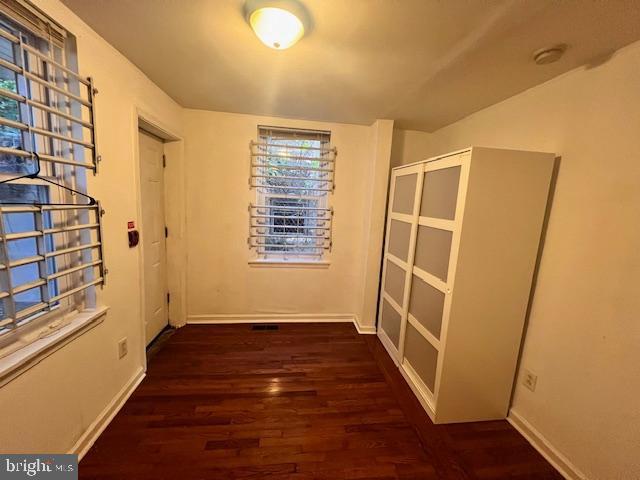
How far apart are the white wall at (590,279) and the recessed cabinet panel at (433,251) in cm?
59

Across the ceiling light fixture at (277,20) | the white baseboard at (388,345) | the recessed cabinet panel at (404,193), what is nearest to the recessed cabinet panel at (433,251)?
the recessed cabinet panel at (404,193)

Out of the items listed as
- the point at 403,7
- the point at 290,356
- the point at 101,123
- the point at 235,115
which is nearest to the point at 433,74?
the point at 403,7

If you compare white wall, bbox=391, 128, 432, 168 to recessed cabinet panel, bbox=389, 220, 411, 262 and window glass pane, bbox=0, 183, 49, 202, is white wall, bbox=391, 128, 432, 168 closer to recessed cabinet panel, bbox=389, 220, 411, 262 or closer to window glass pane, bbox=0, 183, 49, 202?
recessed cabinet panel, bbox=389, 220, 411, 262

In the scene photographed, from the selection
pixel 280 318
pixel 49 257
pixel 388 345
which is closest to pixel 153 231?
pixel 49 257

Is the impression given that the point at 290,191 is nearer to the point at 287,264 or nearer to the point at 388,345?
the point at 287,264

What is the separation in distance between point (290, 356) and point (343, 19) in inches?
94.2

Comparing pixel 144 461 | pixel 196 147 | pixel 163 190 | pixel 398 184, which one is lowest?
pixel 144 461

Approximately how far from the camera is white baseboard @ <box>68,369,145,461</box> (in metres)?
1.33

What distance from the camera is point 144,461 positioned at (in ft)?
4.33

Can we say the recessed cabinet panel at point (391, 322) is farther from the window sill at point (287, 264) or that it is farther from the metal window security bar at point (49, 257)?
the metal window security bar at point (49, 257)

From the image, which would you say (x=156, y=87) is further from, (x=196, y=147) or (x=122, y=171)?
(x=122, y=171)

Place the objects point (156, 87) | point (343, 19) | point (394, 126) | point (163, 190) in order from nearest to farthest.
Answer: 1. point (343, 19)
2. point (156, 87)
3. point (163, 190)
4. point (394, 126)

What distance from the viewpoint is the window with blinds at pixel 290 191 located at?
2.64m

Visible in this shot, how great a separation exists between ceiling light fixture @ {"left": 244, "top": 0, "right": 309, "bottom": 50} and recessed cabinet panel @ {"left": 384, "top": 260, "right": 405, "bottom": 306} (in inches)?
73.4
